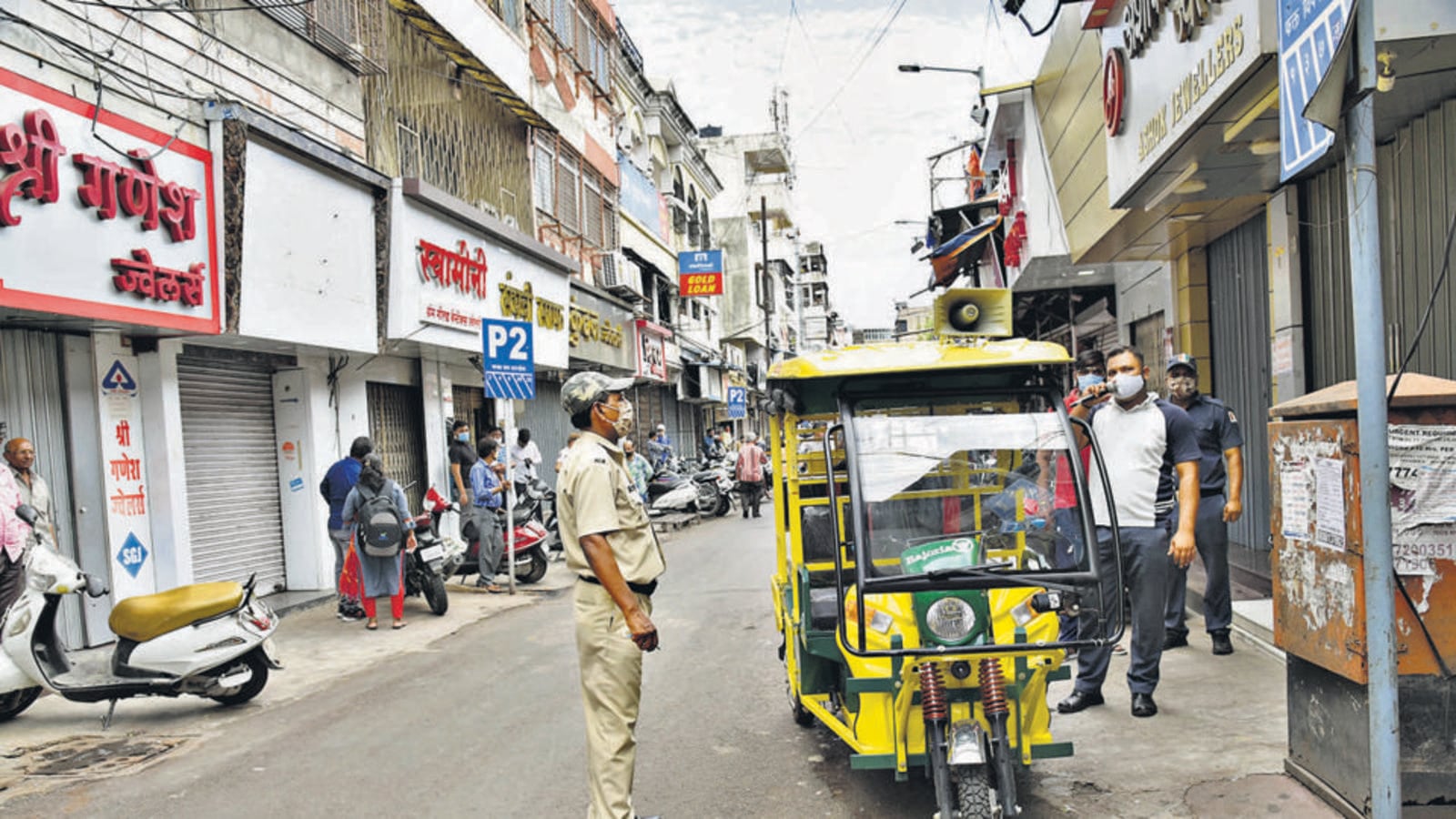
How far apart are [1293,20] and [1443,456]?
5.42 feet

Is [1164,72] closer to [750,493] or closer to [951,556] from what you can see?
[951,556]

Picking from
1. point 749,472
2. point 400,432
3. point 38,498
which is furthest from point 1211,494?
point 749,472

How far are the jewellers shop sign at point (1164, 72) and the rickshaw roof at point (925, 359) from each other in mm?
2673

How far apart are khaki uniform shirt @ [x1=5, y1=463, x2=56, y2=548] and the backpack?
237 cm

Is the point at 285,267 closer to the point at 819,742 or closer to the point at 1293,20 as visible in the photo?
the point at 819,742

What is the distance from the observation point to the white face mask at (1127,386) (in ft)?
17.3

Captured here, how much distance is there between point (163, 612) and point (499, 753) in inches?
98.9

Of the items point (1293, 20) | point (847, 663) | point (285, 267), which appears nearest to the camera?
point (1293, 20)

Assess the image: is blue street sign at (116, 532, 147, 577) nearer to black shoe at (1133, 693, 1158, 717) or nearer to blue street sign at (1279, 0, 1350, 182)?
black shoe at (1133, 693, 1158, 717)

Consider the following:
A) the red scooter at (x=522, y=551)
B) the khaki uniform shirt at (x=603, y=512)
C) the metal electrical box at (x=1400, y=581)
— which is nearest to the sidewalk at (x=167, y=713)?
the red scooter at (x=522, y=551)

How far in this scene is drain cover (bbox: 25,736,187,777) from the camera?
5.47 m

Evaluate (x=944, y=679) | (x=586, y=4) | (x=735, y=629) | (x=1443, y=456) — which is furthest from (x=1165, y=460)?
(x=586, y=4)

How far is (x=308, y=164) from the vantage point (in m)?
10.6

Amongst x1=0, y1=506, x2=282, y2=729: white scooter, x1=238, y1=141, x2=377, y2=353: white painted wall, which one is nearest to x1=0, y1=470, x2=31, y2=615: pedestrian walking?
x1=0, y1=506, x2=282, y2=729: white scooter
